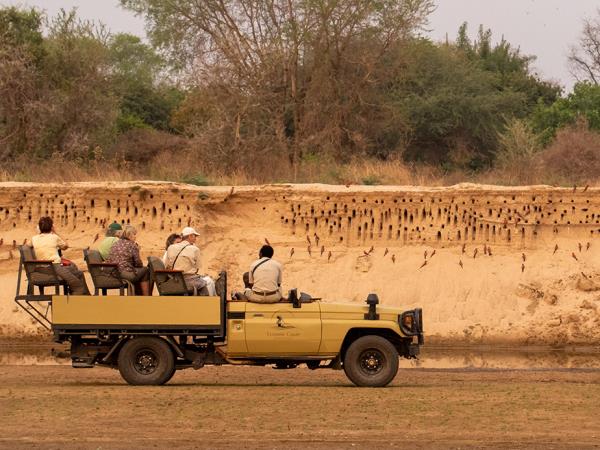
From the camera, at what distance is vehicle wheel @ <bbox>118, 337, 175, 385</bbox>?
18109mm

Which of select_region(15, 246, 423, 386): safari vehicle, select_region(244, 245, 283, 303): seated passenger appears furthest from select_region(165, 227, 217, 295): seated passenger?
select_region(244, 245, 283, 303): seated passenger

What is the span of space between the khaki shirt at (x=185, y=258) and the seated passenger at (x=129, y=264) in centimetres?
38

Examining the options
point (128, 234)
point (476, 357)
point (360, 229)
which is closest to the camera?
point (128, 234)

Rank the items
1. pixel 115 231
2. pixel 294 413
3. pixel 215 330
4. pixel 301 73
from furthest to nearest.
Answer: pixel 301 73
pixel 115 231
pixel 215 330
pixel 294 413

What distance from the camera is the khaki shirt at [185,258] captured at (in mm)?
18156

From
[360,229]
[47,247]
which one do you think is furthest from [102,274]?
[360,229]

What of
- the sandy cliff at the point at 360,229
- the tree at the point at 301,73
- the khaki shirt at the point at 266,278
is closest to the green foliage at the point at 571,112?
the tree at the point at 301,73

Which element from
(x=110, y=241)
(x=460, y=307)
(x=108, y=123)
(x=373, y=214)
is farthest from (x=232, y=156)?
(x=110, y=241)

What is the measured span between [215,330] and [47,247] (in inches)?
107

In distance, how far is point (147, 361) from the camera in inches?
719

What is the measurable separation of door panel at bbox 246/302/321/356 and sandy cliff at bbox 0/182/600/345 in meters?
11.8

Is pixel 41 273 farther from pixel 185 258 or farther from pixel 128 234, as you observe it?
pixel 185 258

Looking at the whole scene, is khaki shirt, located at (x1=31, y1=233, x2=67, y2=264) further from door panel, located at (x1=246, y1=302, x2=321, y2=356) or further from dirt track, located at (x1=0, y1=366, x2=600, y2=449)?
door panel, located at (x1=246, y1=302, x2=321, y2=356)

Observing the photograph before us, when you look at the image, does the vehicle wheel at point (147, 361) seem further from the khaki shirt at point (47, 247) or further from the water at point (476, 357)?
the water at point (476, 357)
